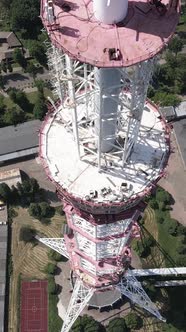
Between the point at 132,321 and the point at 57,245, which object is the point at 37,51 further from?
the point at 132,321

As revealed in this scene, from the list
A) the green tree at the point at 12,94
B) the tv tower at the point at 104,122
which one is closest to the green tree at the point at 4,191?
the green tree at the point at 12,94

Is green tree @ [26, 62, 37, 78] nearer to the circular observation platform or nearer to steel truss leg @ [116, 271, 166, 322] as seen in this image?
steel truss leg @ [116, 271, 166, 322]

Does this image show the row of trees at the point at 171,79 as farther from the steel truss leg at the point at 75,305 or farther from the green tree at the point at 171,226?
the steel truss leg at the point at 75,305

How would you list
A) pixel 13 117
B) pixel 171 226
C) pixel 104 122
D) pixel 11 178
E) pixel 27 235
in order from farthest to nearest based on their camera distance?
pixel 13 117
pixel 11 178
pixel 27 235
pixel 171 226
pixel 104 122

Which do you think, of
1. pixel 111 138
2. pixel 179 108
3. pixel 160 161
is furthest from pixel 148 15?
pixel 179 108

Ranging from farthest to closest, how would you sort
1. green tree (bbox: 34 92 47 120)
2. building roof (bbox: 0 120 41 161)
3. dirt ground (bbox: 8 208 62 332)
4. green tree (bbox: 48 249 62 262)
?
green tree (bbox: 34 92 47 120)
building roof (bbox: 0 120 41 161)
green tree (bbox: 48 249 62 262)
dirt ground (bbox: 8 208 62 332)

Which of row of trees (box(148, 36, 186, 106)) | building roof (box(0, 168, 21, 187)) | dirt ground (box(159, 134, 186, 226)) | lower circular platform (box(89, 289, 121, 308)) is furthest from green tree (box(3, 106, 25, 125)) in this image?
lower circular platform (box(89, 289, 121, 308))

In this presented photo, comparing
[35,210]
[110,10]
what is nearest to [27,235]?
[35,210]
